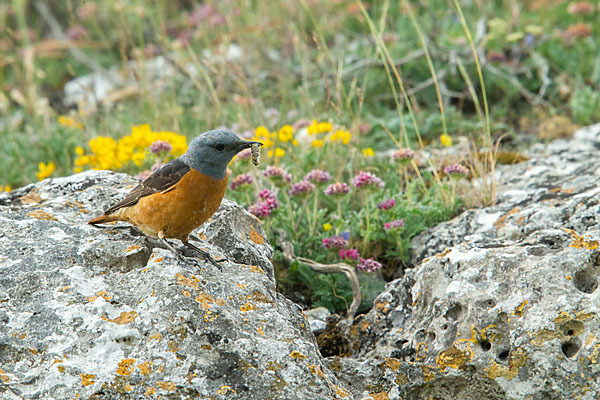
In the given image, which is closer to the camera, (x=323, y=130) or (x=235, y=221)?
(x=235, y=221)

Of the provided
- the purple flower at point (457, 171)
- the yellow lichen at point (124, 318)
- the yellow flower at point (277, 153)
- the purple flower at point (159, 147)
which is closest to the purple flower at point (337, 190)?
the purple flower at point (457, 171)

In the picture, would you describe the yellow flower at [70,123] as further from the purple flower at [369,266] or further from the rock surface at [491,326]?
the rock surface at [491,326]

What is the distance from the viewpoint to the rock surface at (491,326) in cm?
272

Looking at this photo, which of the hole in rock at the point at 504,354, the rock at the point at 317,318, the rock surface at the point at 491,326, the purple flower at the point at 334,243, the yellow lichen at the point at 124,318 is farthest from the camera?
the purple flower at the point at 334,243

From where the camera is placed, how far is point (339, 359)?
3.09 meters

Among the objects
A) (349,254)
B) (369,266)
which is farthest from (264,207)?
(369,266)

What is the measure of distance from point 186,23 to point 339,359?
9059 mm

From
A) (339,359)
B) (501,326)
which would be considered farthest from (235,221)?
(501,326)

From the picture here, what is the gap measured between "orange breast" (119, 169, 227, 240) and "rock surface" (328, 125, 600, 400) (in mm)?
996

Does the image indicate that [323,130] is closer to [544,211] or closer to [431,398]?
[544,211]

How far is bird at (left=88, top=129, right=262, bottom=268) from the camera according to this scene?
121 inches

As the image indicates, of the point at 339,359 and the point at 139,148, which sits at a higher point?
the point at 139,148

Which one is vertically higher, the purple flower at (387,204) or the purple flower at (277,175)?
the purple flower at (277,175)

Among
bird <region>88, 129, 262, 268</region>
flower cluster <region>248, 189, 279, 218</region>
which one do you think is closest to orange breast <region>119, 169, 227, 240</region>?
bird <region>88, 129, 262, 268</region>
